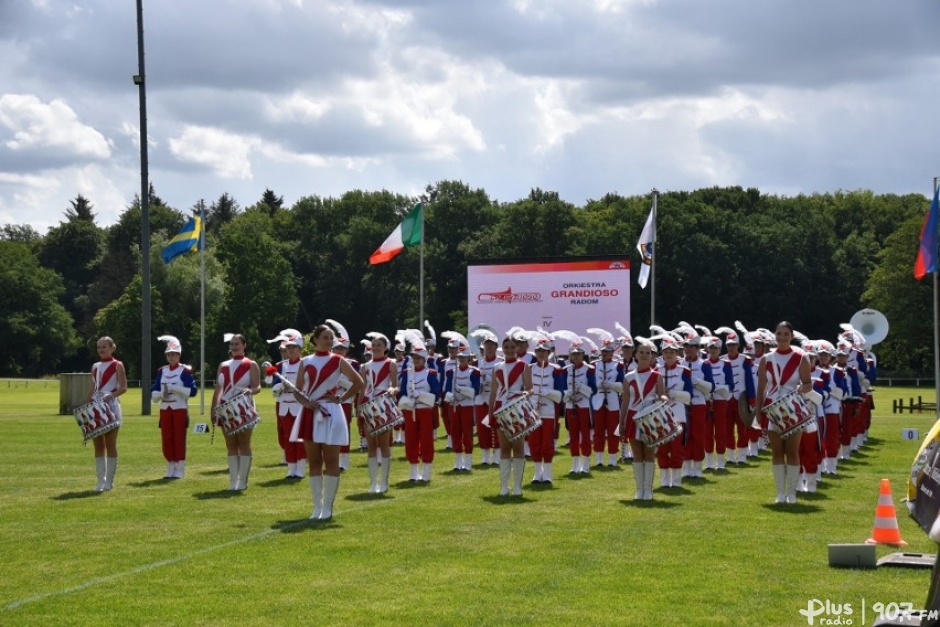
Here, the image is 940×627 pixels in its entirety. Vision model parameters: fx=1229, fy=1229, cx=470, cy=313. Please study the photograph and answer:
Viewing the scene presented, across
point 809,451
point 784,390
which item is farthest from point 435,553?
point 809,451

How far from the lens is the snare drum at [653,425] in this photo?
1530cm

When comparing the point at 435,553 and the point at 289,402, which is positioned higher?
the point at 289,402

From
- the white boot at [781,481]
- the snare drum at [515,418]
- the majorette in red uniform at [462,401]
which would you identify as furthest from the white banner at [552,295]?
the white boot at [781,481]

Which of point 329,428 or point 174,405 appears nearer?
point 329,428

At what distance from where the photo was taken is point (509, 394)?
53.3ft

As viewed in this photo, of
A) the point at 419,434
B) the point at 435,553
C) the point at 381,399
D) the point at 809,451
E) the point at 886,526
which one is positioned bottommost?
the point at 435,553

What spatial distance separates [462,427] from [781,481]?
7423 millimetres

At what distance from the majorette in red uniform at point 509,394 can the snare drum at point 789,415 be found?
10.4 ft

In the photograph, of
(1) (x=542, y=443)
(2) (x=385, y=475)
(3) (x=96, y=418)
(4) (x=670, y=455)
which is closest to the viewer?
(2) (x=385, y=475)

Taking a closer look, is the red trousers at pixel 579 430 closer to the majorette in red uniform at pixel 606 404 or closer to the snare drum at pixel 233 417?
the majorette in red uniform at pixel 606 404

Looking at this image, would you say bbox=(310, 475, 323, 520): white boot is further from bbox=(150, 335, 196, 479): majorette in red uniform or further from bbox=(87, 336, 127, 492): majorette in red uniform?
bbox=(150, 335, 196, 479): majorette in red uniform

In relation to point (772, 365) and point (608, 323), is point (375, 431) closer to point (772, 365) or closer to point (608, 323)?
point (772, 365)

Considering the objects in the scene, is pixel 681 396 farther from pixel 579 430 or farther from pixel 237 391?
pixel 237 391

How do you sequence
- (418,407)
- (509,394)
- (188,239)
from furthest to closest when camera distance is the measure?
(188,239), (418,407), (509,394)
